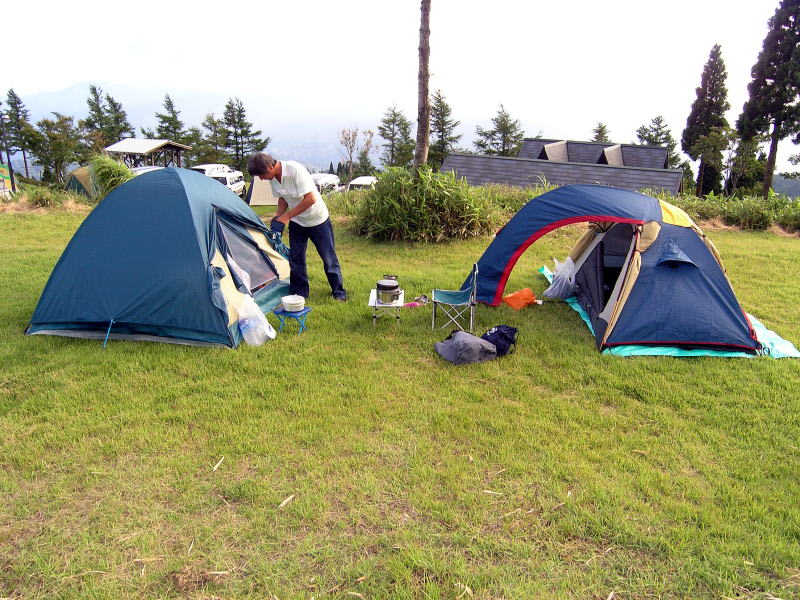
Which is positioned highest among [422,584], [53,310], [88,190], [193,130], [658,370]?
[193,130]

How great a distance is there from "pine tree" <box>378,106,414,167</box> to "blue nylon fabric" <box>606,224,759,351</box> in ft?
127

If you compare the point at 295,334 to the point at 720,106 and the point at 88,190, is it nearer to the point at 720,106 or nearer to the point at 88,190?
the point at 88,190

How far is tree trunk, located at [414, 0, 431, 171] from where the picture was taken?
9.03 metres

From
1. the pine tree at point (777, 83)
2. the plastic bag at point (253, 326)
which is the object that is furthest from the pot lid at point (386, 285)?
the pine tree at point (777, 83)

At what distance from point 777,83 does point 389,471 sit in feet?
95.5

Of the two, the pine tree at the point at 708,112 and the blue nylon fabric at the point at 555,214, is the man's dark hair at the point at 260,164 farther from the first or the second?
the pine tree at the point at 708,112

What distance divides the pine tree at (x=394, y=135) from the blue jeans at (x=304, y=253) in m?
37.6

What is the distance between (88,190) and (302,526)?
16334 mm

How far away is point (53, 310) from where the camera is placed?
4629mm

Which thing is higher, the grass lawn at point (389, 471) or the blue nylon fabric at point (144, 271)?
the blue nylon fabric at point (144, 271)

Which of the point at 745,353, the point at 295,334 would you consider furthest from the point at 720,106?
the point at 295,334

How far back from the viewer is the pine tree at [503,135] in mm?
40388

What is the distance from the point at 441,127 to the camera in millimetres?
38844

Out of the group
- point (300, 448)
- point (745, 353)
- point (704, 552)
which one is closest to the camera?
point (704, 552)
